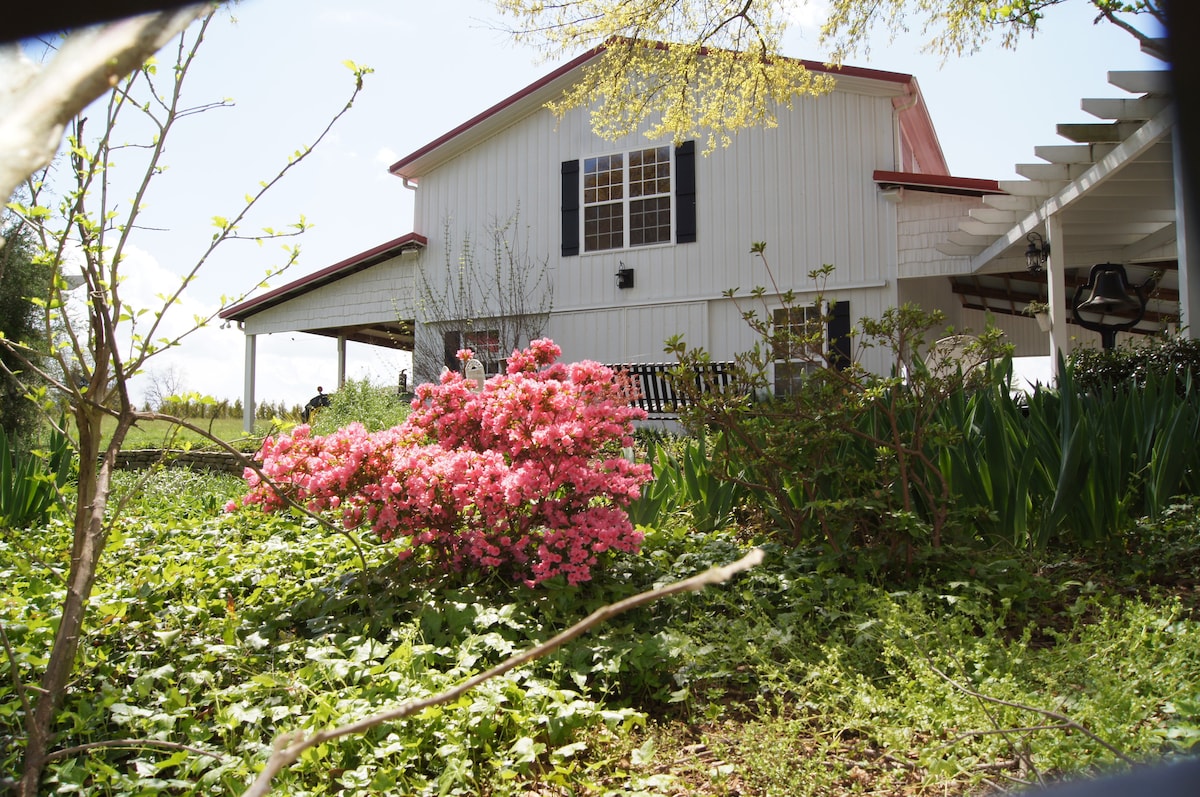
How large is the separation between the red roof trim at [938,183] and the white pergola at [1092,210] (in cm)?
53

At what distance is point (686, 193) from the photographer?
12055 mm

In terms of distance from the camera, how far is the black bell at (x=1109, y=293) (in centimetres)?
700

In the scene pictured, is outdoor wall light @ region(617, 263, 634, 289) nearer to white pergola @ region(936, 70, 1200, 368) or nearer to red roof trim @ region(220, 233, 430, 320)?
red roof trim @ region(220, 233, 430, 320)

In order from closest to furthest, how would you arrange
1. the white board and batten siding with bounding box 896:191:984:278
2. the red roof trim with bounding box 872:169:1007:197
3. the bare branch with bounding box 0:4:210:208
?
1. the bare branch with bounding box 0:4:210:208
2. the red roof trim with bounding box 872:169:1007:197
3. the white board and batten siding with bounding box 896:191:984:278

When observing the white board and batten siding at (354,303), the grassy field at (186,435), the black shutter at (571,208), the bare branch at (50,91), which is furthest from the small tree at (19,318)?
the bare branch at (50,91)

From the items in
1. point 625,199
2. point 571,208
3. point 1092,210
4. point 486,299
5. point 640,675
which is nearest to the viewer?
point 640,675

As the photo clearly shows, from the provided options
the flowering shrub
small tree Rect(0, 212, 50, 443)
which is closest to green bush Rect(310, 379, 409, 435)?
small tree Rect(0, 212, 50, 443)

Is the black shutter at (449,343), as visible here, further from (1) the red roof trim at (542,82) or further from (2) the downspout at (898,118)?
(2) the downspout at (898,118)

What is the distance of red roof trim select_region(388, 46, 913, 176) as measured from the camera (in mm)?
10609

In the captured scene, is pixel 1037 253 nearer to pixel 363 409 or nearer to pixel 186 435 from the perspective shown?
pixel 363 409

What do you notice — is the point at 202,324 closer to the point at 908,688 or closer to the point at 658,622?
the point at 658,622

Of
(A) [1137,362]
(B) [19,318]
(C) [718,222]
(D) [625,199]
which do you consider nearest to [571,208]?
(D) [625,199]

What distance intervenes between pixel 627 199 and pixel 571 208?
95 cm

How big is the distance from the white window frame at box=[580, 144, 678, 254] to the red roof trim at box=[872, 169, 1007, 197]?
117 inches
